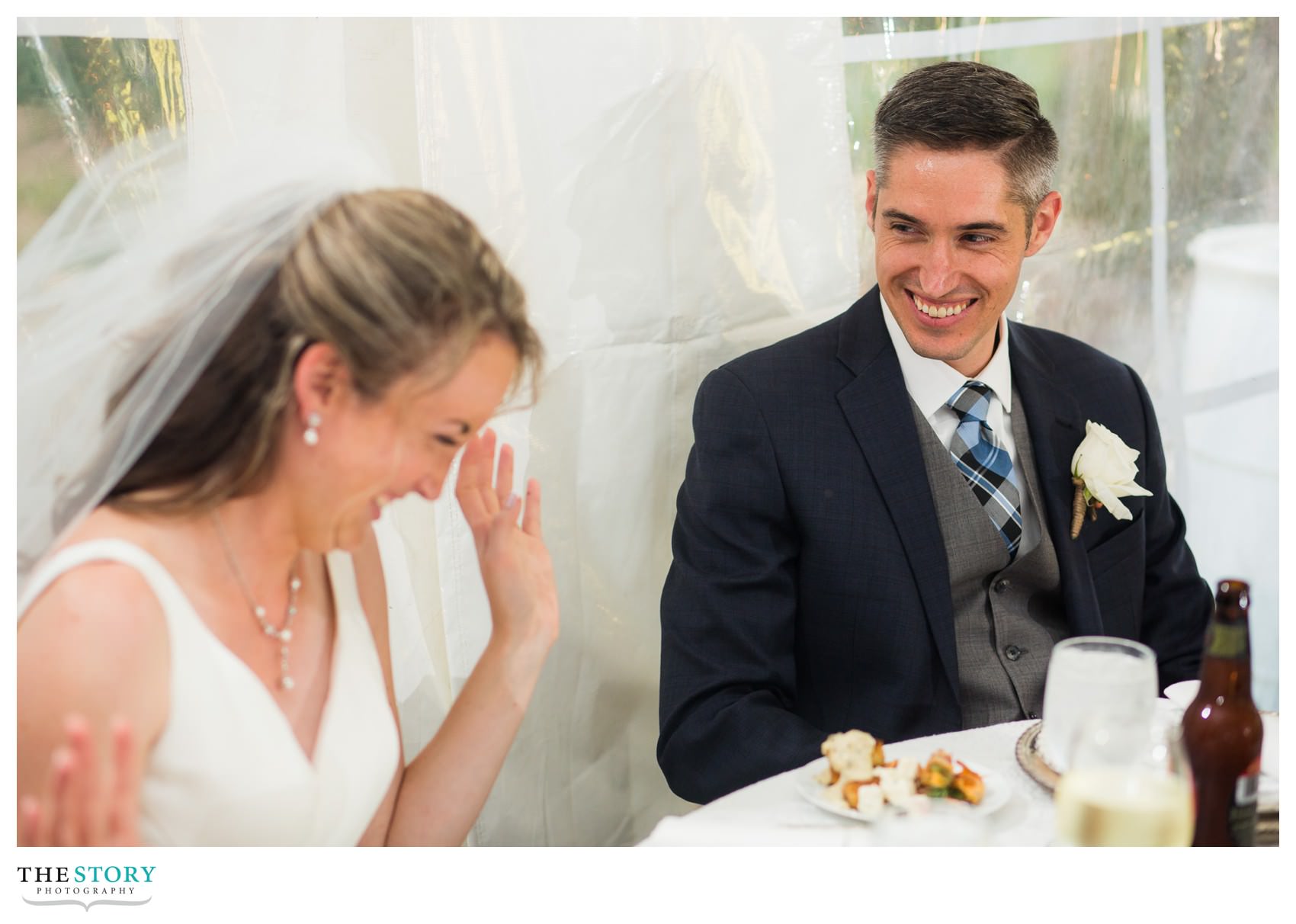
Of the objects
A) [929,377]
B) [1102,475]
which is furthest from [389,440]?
[1102,475]

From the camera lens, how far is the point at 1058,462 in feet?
6.43

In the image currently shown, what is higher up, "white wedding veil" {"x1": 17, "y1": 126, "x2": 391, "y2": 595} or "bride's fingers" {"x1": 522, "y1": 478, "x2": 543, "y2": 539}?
"white wedding veil" {"x1": 17, "y1": 126, "x2": 391, "y2": 595}

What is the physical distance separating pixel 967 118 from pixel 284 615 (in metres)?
1.19

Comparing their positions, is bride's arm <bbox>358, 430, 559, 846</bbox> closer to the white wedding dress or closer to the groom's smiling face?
the white wedding dress

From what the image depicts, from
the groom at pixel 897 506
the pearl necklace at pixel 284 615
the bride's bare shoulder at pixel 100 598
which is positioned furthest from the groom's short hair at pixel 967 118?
the bride's bare shoulder at pixel 100 598

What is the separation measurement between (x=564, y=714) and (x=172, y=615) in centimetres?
90

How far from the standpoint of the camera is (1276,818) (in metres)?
1.38

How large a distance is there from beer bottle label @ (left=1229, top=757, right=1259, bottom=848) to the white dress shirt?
2.07 ft

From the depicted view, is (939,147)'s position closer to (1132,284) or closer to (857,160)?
(857,160)

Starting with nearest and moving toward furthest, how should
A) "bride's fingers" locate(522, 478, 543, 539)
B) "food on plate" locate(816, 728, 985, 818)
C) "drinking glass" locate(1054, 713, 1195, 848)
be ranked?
"drinking glass" locate(1054, 713, 1195, 848)
"food on plate" locate(816, 728, 985, 818)
"bride's fingers" locate(522, 478, 543, 539)

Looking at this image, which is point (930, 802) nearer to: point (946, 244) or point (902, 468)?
point (902, 468)

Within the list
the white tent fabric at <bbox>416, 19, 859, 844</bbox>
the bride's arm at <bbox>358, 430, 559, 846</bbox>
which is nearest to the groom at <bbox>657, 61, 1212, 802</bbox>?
the white tent fabric at <bbox>416, 19, 859, 844</bbox>

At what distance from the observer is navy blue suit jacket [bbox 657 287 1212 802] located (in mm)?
1822

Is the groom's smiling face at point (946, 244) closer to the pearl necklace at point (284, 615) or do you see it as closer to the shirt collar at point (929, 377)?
the shirt collar at point (929, 377)
